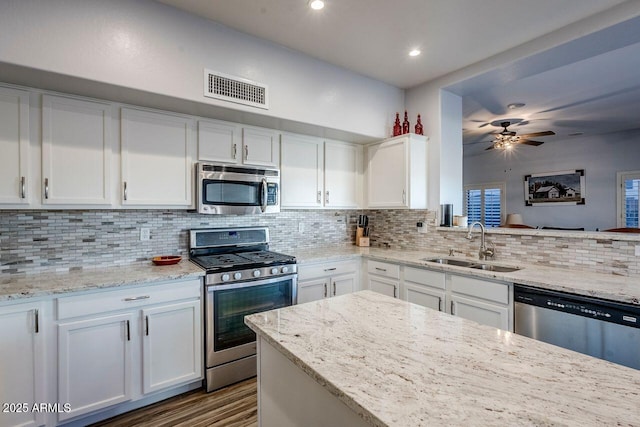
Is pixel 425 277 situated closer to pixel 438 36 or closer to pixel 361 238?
pixel 361 238

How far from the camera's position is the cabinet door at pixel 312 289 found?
292cm

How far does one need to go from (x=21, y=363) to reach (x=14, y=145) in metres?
1.30

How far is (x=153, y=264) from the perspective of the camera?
2553 mm

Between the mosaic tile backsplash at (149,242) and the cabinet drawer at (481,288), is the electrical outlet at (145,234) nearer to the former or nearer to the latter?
the mosaic tile backsplash at (149,242)

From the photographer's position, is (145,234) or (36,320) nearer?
(36,320)

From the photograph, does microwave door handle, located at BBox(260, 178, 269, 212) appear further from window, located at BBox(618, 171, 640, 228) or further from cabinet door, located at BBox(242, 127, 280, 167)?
window, located at BBox(618, 171, 640, 228)

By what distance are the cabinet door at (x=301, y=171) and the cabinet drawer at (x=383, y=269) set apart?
2.78 feet

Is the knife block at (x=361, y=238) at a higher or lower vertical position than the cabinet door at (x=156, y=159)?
lower

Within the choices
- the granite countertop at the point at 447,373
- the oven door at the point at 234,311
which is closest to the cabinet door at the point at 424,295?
the oven door at the point at 234,311

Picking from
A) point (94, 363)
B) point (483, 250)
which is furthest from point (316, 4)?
point (94, 363)

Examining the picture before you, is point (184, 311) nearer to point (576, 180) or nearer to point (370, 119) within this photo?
point (370, 119)

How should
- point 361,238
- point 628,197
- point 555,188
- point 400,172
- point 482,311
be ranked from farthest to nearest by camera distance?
1. point 555,188
2. point 628,197
3. point 361,238
4. point 400,172
5. point 482,311

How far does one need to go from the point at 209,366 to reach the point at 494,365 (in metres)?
2.08

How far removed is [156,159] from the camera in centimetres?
244
